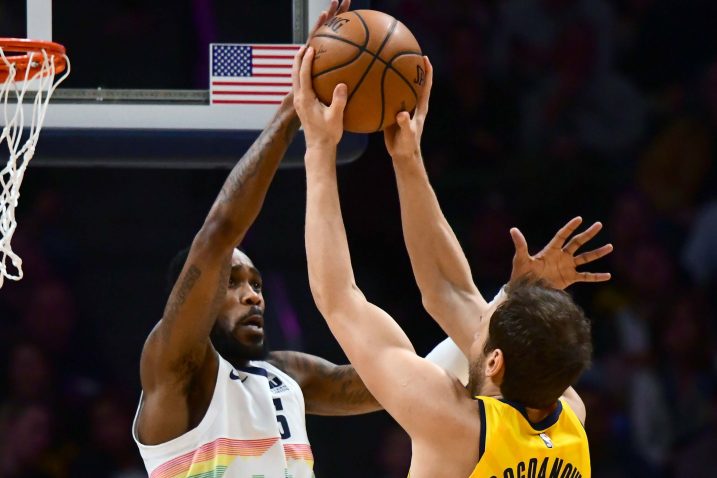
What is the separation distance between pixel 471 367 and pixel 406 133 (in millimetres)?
621

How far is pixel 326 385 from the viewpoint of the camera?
4.19 metres

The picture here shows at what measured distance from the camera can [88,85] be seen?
5.61m

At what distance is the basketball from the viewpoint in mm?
2957

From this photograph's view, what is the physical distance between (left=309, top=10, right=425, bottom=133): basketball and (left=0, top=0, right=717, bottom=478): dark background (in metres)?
2.57

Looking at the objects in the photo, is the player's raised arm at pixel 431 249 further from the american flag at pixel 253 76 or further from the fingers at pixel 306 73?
the american flag at pixel 253 76

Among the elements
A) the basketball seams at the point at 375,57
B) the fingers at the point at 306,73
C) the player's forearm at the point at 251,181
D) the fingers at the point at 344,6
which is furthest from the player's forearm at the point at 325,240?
the fingers at the point at 344,6

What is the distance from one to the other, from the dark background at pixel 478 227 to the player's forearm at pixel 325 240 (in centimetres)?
298

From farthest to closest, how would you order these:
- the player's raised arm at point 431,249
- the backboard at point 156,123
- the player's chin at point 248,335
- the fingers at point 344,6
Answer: the backboard at point 156,123, the player's chin at point 248,335, the fingers at point 344,6, the player's raised arm at point 431,249

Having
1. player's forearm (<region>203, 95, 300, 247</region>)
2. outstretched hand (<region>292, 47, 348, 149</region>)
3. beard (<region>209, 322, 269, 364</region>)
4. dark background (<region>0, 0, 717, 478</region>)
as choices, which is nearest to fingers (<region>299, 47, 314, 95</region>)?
outstretched hand (<region>292, 47, 348, 149</region>)

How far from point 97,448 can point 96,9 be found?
224 centimetres

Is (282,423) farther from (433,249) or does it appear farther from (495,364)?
(495,364)

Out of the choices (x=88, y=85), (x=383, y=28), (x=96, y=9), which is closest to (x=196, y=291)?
(x=383, y=28)

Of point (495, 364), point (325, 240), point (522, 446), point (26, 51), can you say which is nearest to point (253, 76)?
A: point (26, 51)

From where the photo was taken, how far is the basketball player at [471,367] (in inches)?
102
